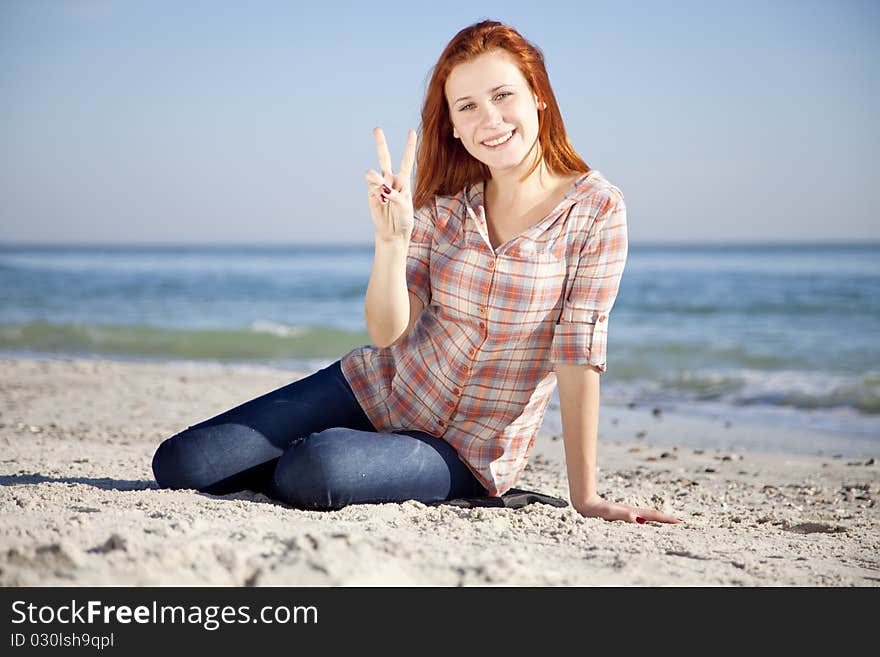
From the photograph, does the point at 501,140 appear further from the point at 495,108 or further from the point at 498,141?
the point at 495,108

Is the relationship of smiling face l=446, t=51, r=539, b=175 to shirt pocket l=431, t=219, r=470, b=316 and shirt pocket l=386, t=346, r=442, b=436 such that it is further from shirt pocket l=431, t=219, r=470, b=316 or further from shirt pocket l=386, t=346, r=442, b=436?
shirt pocket l=386, t=346, r=442, b=436

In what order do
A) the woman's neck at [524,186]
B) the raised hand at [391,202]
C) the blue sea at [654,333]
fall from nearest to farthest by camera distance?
the raised hand at [391,202] < the woman's neck at [524,186] < the blue sea at [654,333]

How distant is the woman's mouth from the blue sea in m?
3.80

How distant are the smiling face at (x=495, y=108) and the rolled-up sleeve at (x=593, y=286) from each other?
12.9 inches

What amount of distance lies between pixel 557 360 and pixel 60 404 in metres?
4.48

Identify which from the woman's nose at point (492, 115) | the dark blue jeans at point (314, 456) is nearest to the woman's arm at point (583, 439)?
the dark blue jeans at point (314, 456)

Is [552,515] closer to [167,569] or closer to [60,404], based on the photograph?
[167,569]

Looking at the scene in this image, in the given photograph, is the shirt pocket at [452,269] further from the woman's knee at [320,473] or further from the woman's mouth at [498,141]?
the woman's knee at [320,473]

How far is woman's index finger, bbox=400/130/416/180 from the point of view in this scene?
3018 mm

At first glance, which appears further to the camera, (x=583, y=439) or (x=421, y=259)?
(x=421, y=259)

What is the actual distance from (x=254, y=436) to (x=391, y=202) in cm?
108

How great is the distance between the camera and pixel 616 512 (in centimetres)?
305

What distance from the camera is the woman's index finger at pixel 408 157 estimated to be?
3018mm

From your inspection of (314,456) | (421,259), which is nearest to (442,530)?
(314,456)
